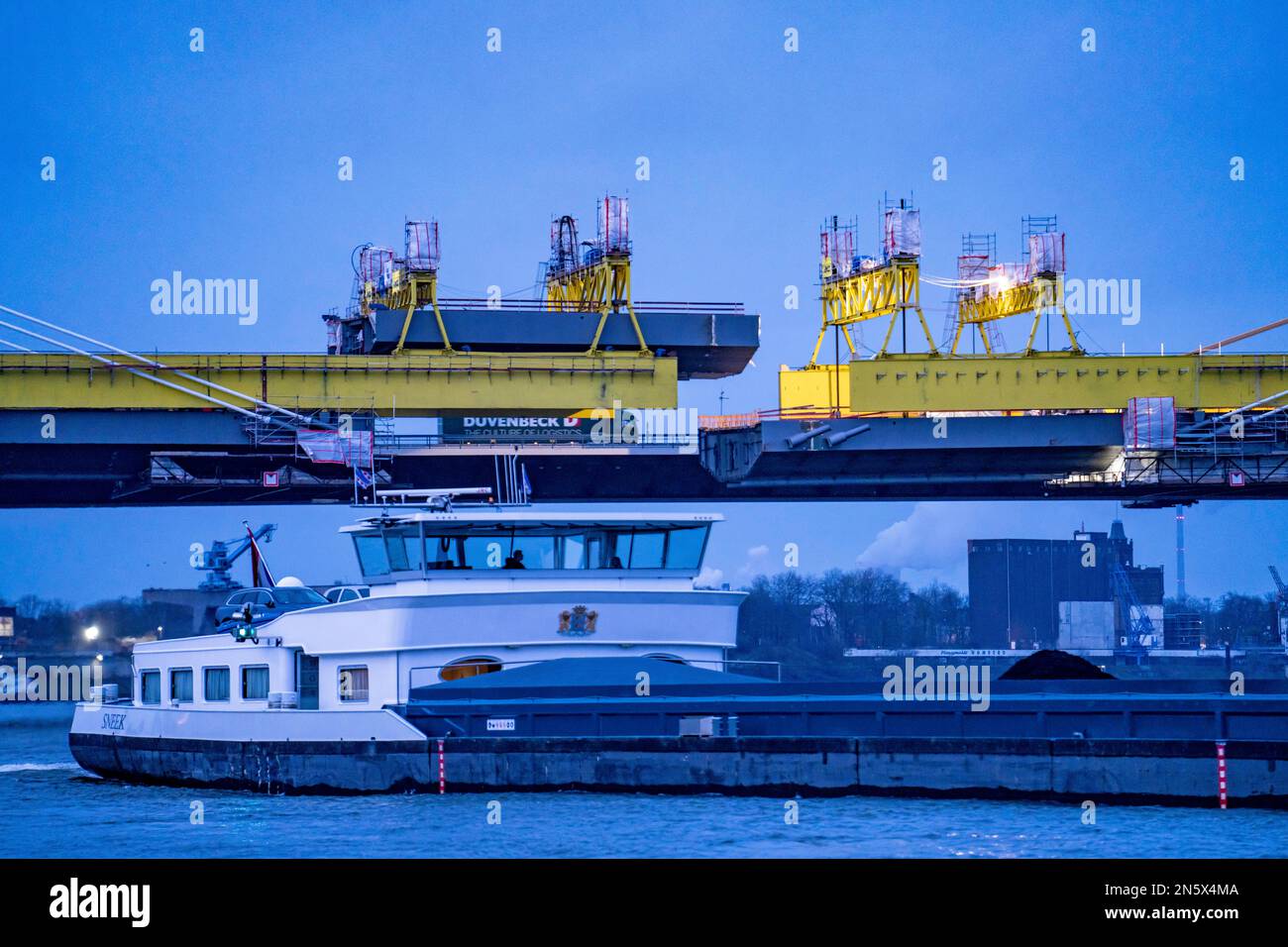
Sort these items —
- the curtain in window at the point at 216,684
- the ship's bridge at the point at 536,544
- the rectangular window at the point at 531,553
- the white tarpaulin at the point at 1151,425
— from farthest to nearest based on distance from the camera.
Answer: the white tarpaulin at the point at 1151,425 → the curtain in window at the point at 216,684 → the rectangular window at the point at 531,553 → the ship's bridge at the point at 536,544

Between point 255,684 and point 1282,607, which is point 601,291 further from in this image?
point 1282,607

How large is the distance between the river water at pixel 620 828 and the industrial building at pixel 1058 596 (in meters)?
131

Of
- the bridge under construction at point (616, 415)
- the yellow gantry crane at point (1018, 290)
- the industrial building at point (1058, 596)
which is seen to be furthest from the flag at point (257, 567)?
the industrial building at point (1058, 596)

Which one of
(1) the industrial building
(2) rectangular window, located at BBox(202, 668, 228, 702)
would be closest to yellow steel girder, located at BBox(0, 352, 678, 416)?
(2) rectangular window, located at BBox(202, 668, 228, 702)

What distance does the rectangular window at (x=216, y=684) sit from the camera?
43438mm

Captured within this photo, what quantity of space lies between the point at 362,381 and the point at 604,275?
16569 millimetres

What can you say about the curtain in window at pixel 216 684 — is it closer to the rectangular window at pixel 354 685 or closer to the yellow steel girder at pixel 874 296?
the rectangular window at pixel 354 685

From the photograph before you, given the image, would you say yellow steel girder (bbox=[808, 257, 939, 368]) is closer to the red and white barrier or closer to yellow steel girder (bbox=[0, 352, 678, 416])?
yellow steel girder (bbox=[0, 352, 678, 416])

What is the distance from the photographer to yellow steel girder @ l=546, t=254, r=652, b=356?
290ft

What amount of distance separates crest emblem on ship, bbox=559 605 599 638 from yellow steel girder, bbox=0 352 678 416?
127 ft

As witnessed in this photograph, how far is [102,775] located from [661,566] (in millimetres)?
17100

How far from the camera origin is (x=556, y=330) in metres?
88.8

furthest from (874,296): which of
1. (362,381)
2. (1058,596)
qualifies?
(1058,596)
